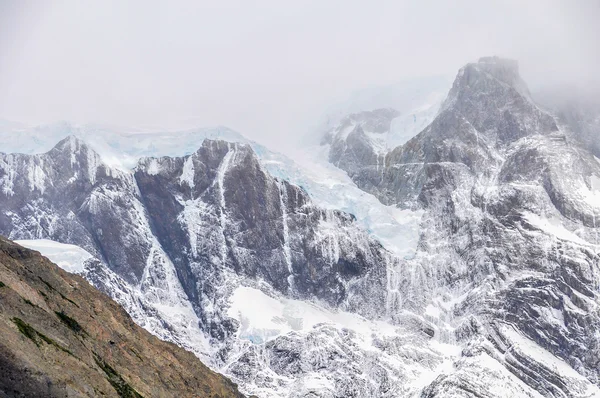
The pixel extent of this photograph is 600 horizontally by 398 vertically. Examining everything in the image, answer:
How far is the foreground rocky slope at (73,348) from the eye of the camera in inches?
3922

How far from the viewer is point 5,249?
150125 millimetres

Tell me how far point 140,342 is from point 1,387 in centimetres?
7253

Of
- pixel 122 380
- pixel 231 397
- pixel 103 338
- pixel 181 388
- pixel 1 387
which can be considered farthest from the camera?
pixel 231 397

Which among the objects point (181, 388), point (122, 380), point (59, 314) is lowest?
point (181, 388)

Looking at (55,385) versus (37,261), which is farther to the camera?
(37,261)

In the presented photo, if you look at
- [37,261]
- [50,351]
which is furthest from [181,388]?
[50,351]

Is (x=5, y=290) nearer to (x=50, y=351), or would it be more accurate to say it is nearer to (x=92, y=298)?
(x=50, y=351)

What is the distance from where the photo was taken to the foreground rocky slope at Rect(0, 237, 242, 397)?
99.6m

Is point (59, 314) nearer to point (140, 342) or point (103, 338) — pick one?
point (103, 338)

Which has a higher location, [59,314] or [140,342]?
[59,314]

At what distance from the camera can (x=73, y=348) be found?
12012cm

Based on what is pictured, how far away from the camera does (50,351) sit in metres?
109

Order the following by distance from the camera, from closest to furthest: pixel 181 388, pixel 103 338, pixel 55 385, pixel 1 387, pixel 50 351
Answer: pixel 1 387 < pixel 55 385 < pixel 50 351 < pixel 103 338 < pixel 181 388

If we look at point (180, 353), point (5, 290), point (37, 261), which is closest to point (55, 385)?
point (5, 290)
